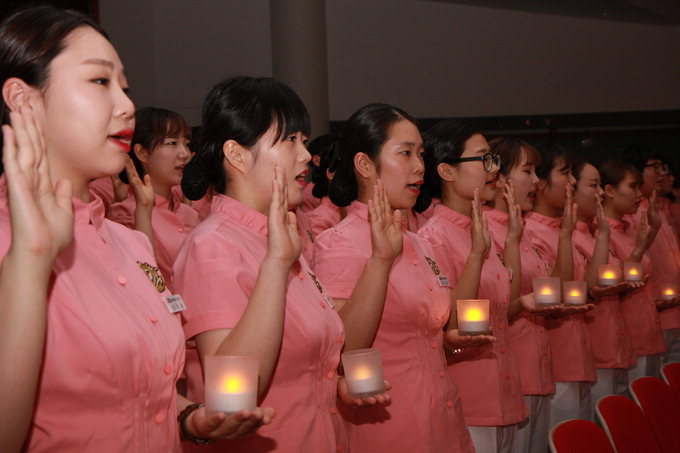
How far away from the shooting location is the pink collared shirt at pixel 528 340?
3.16 meters

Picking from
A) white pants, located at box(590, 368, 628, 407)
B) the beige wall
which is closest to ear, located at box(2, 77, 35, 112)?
white pants, located at box(590, 368, 628, 407)

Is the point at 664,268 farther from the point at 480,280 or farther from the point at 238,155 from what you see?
the point at 238,155

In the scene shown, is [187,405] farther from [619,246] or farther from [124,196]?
[619,246]

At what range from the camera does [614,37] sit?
861 centimetres

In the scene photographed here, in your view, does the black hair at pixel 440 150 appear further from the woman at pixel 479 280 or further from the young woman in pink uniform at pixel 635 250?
the young woman in pink uniform at pixel 635 250

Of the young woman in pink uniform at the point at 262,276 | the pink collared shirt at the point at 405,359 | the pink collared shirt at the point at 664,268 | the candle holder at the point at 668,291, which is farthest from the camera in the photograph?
the pink collared shirt at the point at 664,268

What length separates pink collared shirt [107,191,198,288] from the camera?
3107 millimetres

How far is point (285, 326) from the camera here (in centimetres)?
169

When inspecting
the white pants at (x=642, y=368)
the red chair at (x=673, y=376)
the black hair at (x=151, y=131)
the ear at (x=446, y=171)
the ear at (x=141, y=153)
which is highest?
the black hair at (x=151, y=131)

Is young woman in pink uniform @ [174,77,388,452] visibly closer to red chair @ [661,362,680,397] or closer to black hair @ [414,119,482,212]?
black hair @ [414,119,482,212]

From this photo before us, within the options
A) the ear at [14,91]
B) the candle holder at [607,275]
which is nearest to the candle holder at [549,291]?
the candle holder at [607,275]

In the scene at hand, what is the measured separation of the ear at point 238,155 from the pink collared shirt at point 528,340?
5.39 feet

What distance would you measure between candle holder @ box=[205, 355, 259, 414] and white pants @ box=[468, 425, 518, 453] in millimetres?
1519

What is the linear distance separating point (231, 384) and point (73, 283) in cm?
33
